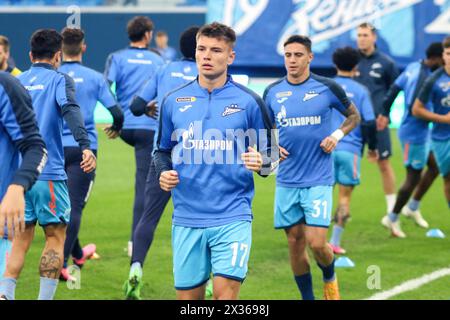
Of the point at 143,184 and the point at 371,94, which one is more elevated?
the point at 371,94

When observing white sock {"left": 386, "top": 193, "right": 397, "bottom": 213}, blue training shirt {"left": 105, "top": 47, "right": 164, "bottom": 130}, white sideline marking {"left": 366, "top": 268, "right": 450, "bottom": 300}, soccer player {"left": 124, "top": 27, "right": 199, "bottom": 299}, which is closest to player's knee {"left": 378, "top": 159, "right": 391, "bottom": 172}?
white sock {"left": 386, "top": 193, "right": 397, "bottom": 213}

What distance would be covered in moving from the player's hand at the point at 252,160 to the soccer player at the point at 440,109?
5.19 meters

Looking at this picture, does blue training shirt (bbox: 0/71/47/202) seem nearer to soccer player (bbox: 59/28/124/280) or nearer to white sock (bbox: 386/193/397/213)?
soccer player (bbox: 59/28/124/280)

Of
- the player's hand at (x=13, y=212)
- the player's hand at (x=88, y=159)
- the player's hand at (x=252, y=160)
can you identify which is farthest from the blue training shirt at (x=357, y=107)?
the player's hand at (x=13, y=212)

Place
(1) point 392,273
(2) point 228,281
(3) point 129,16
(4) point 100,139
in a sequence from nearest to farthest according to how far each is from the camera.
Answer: (2) point 228,281, (1) point 392,273, (4) point 100,139, (3) point 129,16

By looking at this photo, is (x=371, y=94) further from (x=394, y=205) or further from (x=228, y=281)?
(x=228, y=281)

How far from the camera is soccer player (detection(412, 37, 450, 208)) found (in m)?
11.1

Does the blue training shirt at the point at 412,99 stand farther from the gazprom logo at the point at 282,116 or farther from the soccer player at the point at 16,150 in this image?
the soccer player at the point at 16,150

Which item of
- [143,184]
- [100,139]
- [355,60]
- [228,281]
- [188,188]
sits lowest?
[228,281]

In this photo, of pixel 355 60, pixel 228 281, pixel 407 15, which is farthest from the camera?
pixel 407 15

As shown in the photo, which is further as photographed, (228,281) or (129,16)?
(129,16)

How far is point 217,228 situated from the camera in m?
6.40

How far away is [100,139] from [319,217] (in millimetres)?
14924

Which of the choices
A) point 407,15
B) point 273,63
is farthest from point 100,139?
point 407,15
